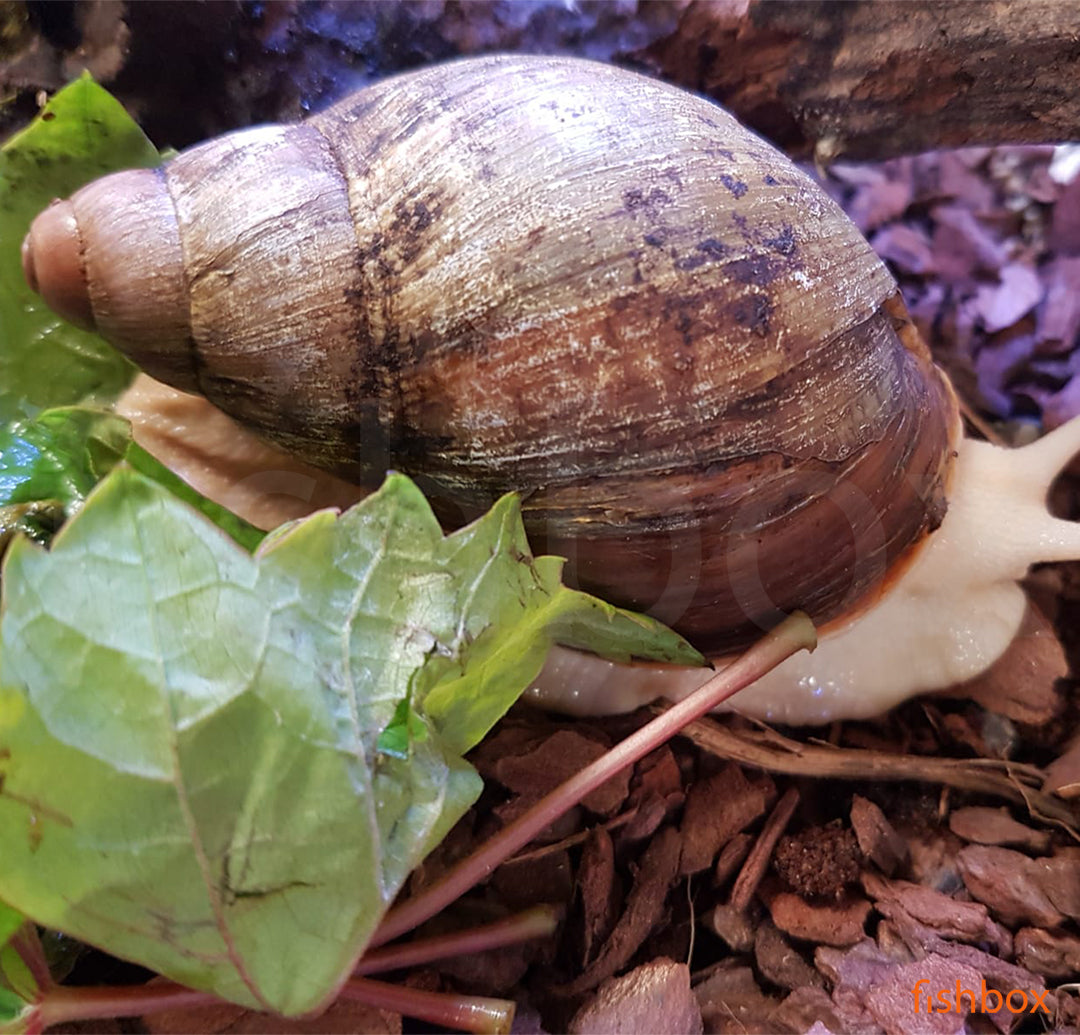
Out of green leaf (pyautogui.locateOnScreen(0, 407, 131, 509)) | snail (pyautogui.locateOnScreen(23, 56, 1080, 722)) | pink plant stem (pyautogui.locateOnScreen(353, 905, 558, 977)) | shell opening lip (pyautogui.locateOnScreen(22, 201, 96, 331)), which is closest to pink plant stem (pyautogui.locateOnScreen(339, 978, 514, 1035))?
pink plant stem (pyautogui.locateOnScreen(353, 905, 558, 977))

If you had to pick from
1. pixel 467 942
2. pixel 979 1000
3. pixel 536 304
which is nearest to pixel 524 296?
pixel 536 304

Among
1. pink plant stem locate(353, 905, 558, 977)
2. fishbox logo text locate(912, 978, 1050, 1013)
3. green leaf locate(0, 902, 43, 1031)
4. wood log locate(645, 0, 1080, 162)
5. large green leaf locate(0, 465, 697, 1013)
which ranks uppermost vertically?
wood log locate(645, 0, 1080, 162)

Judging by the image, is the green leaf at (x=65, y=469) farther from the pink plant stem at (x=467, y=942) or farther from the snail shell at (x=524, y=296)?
the pink plant stem at (x=467, y=942)

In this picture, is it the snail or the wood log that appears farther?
the wood log

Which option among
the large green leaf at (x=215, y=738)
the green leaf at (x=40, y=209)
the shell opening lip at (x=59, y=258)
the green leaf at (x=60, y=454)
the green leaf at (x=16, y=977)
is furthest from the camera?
the green leaf at (x=40, y=209)

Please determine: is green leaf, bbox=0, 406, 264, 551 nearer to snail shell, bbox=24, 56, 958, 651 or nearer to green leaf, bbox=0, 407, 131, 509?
green leaf, bbox=0, 407, 131, 509

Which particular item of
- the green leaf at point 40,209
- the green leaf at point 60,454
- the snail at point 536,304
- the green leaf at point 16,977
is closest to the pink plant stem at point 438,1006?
the green leaf at point 16,977

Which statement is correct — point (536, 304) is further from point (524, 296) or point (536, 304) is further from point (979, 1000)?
point (979, 1000)
